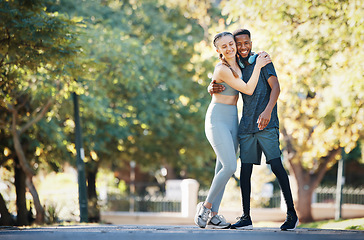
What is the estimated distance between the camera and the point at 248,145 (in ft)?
20.7

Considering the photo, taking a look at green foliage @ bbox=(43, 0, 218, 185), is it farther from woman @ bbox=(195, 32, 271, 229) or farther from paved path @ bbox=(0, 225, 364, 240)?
paved path @ bbox=(0, 225, 364, 240)

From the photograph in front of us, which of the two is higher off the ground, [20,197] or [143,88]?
[143,88]

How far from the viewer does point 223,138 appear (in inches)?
246

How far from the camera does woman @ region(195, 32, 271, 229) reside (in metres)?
6.22

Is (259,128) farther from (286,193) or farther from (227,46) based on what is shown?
(227,46)

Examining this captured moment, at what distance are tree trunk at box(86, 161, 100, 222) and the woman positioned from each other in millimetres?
15177

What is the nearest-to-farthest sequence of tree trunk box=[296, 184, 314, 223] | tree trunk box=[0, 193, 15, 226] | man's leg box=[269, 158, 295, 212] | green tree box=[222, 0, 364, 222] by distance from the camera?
man's leg box=[269, 158, 295, 212]
green tree box=[222, 0, 364, 222]
tree trunk box=[0, 193, 15, 226]
tree trunk box=[296, 184, 314, 223]

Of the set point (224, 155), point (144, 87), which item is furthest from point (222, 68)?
point (144, 87)

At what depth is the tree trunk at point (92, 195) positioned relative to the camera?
21.5 meters

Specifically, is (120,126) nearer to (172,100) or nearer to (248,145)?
(172,100)

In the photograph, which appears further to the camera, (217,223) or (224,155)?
(217,223)

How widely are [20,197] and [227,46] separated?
41.5 ft

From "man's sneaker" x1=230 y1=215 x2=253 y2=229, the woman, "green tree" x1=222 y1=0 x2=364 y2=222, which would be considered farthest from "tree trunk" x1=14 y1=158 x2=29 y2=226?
"man's sneaker" x1=230 y1=215 x2=253 y2=229

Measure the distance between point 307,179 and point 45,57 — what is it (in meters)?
14.7
